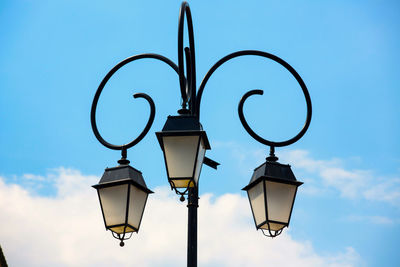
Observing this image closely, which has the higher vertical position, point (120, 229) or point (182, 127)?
point (182, 127)

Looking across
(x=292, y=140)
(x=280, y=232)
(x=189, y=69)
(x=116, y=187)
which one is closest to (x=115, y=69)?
(x=189, y=69)

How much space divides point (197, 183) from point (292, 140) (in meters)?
1.35

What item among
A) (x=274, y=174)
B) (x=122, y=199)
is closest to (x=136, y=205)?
(x=122, y=199)

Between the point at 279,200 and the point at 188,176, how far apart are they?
3.47ft

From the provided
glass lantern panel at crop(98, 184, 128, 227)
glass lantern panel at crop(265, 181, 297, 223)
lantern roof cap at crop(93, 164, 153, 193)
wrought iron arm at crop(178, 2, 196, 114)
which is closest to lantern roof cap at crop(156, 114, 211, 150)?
wrought iron arm at crop(178, 2, 196, 114)

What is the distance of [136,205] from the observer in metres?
5.63

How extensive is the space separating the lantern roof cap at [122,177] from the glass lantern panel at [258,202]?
99 centimetres

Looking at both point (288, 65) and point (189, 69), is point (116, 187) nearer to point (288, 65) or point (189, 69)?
point (189, 69)

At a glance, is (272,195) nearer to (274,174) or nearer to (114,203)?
(274,174)

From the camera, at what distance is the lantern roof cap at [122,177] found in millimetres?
5636

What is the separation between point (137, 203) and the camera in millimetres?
5652

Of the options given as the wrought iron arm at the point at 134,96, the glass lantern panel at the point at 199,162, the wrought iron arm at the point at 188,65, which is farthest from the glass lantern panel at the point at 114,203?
the wrought iron arm at the point at 188,65

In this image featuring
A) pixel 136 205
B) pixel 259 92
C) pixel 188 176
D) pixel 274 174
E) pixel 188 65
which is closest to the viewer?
pixel 188 176

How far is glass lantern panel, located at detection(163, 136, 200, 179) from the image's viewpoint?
16.7ft
